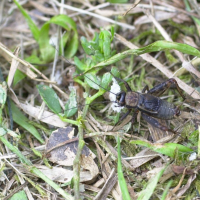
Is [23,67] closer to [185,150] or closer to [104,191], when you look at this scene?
[104,191]

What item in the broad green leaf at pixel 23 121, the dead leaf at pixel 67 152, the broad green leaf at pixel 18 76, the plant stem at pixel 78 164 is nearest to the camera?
the plant stem at pixel 78 164

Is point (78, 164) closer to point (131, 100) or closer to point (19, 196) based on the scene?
point (19, 196)

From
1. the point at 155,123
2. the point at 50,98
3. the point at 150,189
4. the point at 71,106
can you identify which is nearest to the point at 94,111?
the point at 71,106

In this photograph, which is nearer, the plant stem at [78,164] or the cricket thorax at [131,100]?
the plant stem at [78,164]

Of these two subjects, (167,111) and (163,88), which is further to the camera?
(163,88)

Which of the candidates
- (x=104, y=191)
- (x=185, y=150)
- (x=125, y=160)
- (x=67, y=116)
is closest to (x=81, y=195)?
(x=104, y=191)

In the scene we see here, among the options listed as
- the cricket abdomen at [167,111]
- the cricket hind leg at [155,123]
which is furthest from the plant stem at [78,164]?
the cricket abdomen at [167,111]

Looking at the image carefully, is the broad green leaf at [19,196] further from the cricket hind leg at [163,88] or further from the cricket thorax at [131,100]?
the cricket hind leg at [163,88]
